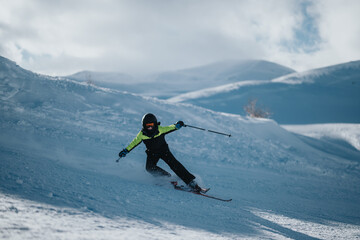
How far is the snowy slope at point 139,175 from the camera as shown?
7.79 feet

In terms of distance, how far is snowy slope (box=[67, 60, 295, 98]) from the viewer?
60.8 meters

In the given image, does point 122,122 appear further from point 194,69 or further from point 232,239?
point 194,69

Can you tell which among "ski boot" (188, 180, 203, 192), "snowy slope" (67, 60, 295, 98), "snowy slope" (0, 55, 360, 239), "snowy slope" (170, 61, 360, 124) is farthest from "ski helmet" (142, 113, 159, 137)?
"snowy slope" (67, 60, 295, 98)

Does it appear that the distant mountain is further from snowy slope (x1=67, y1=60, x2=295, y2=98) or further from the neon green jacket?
the neon green jacket

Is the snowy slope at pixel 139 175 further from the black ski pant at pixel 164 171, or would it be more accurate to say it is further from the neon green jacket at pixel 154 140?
the neon green jacket at pixel 154 140

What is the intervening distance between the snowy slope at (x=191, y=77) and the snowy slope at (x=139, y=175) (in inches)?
1822

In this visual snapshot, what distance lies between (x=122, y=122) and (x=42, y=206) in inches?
271

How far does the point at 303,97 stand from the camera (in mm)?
37750

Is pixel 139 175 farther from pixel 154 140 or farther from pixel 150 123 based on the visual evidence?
pixel 150 123

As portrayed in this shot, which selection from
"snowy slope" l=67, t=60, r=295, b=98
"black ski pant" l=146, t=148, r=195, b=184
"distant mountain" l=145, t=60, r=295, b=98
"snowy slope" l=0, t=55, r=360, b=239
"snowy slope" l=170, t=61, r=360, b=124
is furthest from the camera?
"distant mountain" l=145, t=60, r=295, b=98

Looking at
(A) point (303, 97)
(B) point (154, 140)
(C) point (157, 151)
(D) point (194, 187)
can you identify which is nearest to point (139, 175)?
(C) point (157, 151)

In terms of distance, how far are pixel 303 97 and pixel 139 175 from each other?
39.5 m

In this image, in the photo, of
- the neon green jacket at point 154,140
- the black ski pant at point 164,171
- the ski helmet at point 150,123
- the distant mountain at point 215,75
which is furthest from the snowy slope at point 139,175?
the distant mountain at point 215,75

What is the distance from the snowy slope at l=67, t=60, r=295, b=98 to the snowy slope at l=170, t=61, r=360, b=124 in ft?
64.6
